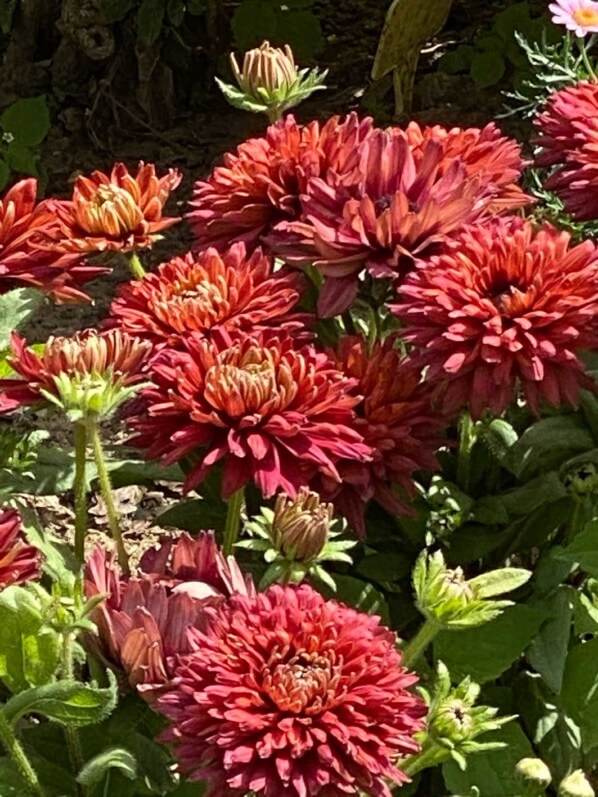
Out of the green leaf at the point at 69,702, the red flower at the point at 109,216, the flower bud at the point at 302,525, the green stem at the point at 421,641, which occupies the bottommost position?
the green leaf at the point at 69,702

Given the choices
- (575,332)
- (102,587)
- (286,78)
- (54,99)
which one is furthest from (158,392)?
(54,99)

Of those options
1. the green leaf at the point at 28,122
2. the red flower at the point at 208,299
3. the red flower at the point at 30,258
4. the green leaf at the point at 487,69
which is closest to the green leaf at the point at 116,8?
the green leaf at the point at 28,122

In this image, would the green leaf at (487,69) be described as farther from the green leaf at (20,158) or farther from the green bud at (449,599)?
the green bud at (449,599)

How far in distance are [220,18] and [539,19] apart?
23.7 inches

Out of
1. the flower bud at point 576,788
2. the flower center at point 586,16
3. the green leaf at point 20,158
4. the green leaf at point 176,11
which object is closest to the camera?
the flower bud at point 576,788

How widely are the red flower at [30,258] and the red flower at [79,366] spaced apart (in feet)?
0.30

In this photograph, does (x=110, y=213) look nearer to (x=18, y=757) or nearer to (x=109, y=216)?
(x=109, y=216)

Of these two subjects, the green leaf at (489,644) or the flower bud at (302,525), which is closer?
the flower bud at (302,525)

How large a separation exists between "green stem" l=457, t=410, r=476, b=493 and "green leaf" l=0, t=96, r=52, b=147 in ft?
5.13

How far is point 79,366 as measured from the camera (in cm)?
83

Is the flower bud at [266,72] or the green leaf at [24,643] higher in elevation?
the flower bud at [266,72]

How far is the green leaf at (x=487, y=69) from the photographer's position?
264cm

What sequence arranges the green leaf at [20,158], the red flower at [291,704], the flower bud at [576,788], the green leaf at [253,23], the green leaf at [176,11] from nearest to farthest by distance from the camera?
the red flower at [291,704], the flower bud at [576,788], the green leaf at [20,158], the green leaf at [176,11], the green leaf at [253,23]

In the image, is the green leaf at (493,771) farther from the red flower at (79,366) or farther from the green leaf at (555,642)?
the red flower at (79,366)
